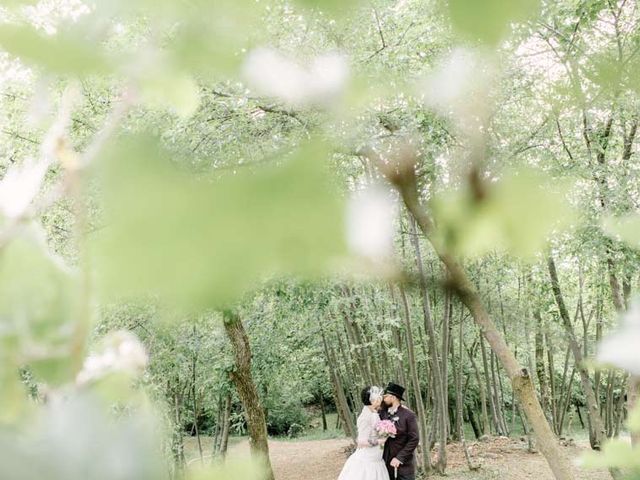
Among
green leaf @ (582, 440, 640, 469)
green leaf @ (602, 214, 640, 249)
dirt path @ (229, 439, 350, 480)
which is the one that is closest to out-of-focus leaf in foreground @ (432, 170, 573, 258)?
green leaf @ (602, 214, 640, 249)

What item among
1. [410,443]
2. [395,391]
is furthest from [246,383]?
[410,443]

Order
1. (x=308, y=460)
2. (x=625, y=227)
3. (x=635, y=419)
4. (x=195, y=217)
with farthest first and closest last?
(x=308, y=460) < (x=625, y=227) < (x=635, y=419) < (x=195, y=217)

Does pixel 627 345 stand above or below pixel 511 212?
below

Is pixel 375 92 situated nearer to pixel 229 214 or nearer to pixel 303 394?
pixel 229 214

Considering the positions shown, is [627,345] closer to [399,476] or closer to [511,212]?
[511,212]

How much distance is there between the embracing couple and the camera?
19.5 ft

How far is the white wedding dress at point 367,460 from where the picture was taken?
6.18 m

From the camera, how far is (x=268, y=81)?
489 millimetres

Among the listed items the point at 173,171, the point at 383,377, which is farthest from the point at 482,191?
the point at 383,377

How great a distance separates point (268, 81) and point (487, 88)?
0.44m

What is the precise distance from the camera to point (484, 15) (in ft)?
1.18

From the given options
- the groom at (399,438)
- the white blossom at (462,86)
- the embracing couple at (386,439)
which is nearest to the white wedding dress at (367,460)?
the embracing couple at (386,439)

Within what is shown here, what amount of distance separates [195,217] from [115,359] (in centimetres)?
8

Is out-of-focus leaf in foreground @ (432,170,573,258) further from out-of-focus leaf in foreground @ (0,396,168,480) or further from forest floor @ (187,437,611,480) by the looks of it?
forest floor @ (187,437,611,480)
